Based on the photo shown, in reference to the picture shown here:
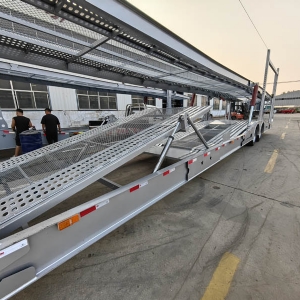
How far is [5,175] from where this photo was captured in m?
2.22

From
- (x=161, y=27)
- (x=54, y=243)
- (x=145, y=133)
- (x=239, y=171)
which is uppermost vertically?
(x=161, y=27)

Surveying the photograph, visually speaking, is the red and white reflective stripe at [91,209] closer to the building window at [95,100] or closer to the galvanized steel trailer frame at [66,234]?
the galvanized steel trailer frame at [66,234]

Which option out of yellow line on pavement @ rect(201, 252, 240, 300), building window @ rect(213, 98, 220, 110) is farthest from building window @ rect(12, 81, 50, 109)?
building window @ rect(213, 98, 220, 110)

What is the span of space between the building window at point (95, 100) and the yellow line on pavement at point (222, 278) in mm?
13456

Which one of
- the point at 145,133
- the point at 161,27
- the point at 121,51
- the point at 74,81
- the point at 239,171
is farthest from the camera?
the point at 74,81

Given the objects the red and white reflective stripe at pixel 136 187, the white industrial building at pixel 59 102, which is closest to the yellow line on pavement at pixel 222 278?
the red and white reflective stripe at pixel 136 187

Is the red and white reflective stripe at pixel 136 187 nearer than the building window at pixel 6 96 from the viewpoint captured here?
Yes

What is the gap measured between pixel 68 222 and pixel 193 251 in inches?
57.6

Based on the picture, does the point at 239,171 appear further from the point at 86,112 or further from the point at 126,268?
the point at 86,112

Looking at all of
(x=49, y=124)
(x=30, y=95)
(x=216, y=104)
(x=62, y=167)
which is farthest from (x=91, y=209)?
(x=216, y=104)

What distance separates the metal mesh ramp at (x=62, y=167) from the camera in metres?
1.48

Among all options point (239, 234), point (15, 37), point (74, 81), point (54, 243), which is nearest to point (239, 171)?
point (239, 234)

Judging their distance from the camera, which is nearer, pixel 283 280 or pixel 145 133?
pixel 283 280

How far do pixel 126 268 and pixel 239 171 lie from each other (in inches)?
147
